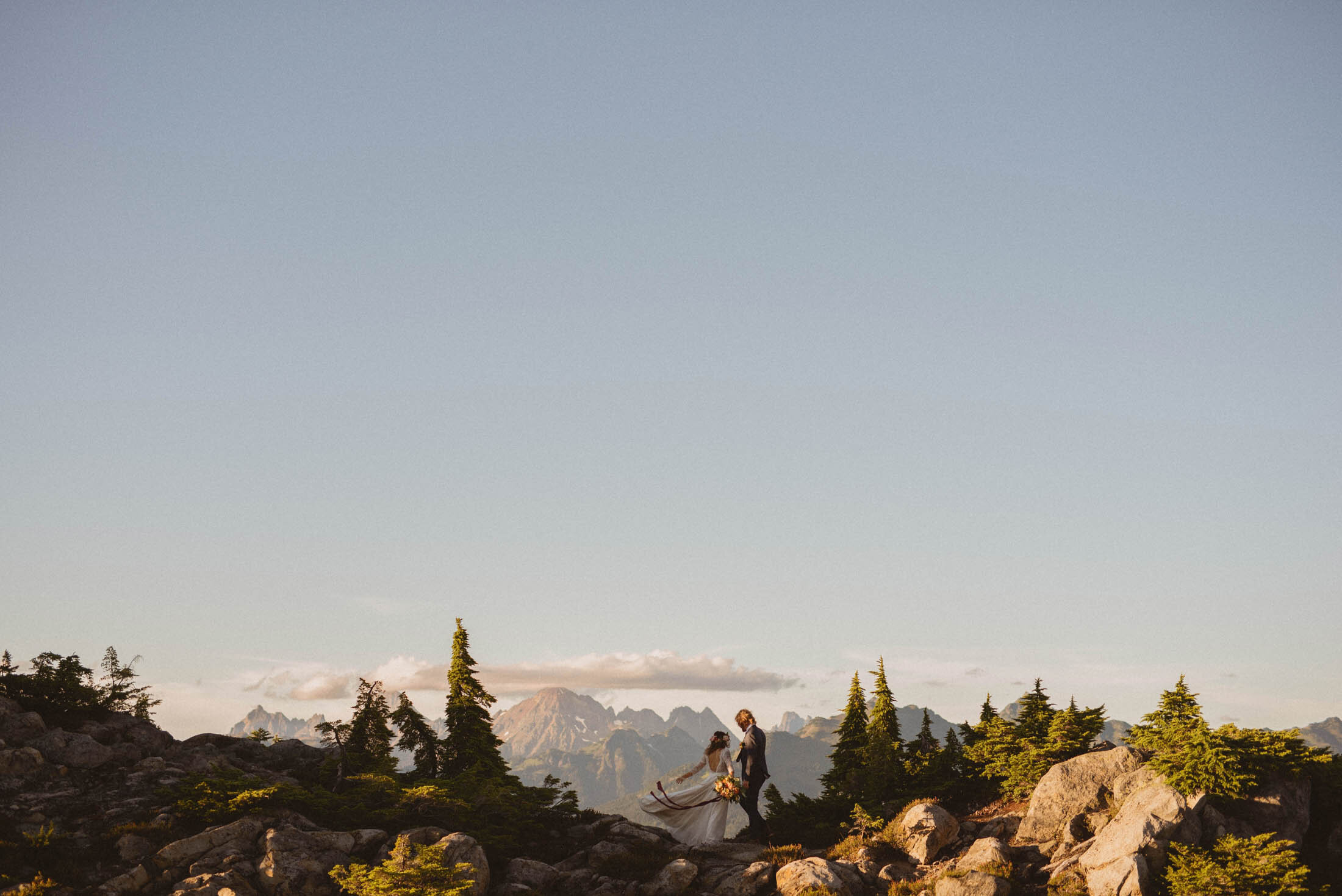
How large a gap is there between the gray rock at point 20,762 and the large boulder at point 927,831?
94.9 feet

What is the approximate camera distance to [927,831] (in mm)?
25484

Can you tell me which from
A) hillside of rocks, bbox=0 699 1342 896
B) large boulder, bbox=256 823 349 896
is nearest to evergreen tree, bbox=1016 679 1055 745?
hillside of rocks, bbox=0 699 1342 896

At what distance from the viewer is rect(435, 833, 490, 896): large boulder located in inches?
953

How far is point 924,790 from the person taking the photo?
98.3ft

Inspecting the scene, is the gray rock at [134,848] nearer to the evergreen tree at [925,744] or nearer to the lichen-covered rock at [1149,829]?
the lichen-covered rock at [1149,829]

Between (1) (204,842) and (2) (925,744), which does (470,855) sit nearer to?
(1) (204,842)

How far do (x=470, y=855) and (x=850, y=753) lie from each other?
54.7 feet

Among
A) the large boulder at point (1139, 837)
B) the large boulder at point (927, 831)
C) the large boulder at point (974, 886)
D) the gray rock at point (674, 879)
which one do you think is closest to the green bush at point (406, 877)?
the gray rock at point (674, 879)

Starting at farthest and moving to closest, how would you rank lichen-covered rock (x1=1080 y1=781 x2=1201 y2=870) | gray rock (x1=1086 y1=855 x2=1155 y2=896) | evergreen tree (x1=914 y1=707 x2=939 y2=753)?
evergreen tree (x1=914 y1=707 x2=939 y2=753) → lichen-covered rock (x1=1080 y1=781 x2=1201 y2=870) → gray rock (x1=1086 y1=855 x2=1155 y2=896)

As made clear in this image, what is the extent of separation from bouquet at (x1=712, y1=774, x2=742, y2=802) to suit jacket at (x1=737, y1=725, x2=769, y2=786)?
0.34 metres

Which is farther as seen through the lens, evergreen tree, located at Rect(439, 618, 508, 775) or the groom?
evergreen tree, located at Rect(439, 618, 508, 775)

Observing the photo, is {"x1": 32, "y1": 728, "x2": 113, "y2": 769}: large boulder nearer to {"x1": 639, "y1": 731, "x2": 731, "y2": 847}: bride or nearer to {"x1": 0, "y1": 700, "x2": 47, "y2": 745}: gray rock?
{"x1": 0, "y1": 700, "x2": 47, "y2": 745}: gray rock

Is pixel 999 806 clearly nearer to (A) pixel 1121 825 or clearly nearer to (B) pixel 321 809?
(A) pixel 1121 825

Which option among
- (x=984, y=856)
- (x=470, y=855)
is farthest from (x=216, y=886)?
(x=984, y=856)
